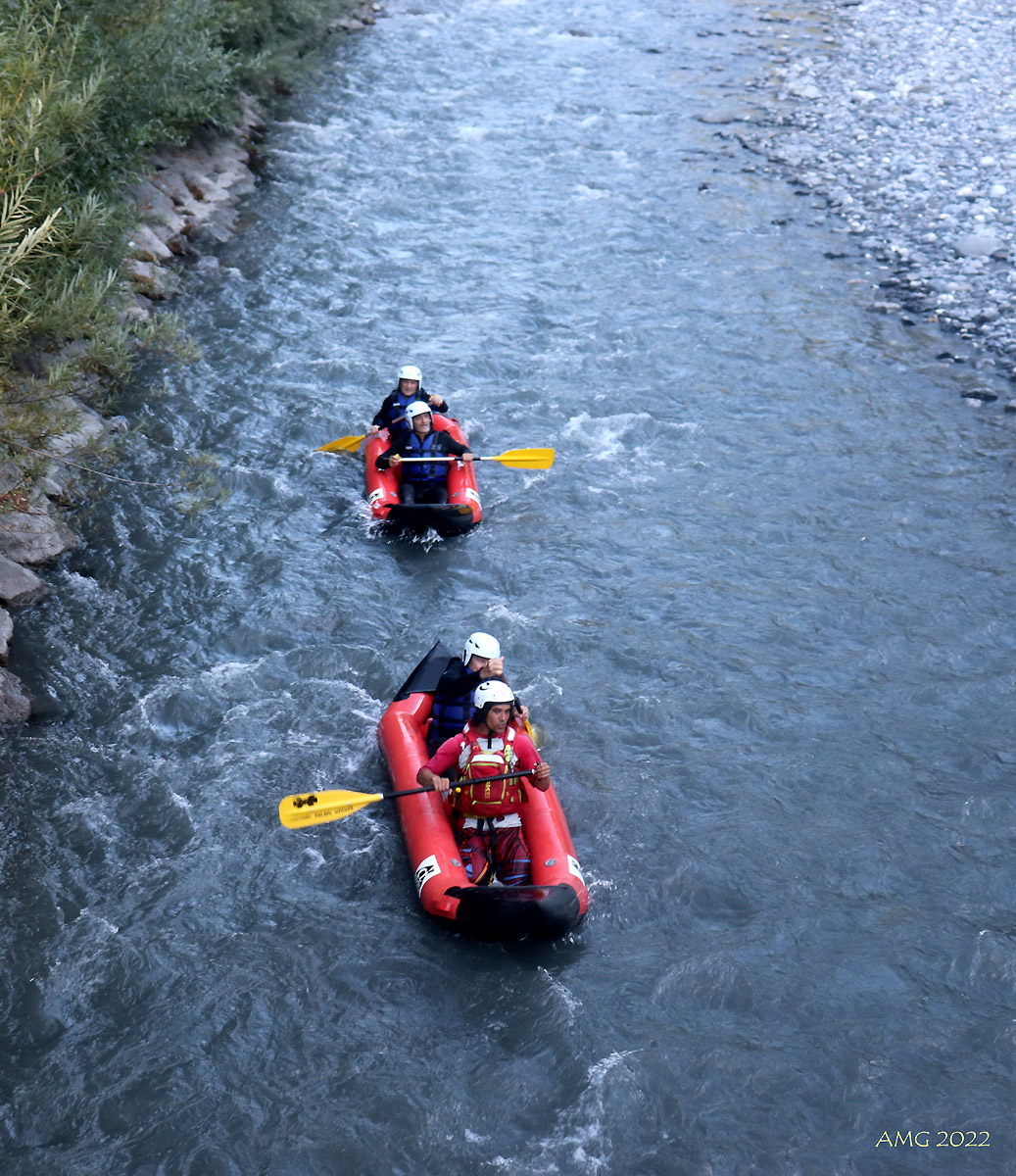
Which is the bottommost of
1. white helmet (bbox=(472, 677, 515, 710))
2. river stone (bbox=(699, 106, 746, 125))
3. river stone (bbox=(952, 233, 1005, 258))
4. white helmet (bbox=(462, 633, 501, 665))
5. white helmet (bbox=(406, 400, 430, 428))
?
white helmet (bbox=(462, 633, 501, 665))

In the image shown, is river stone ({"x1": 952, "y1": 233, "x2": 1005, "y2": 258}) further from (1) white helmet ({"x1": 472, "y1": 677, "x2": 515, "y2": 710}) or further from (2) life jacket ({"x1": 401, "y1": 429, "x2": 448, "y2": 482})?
(1) white helmet ({"x1": 472, "y1": 677, "x2": 515, "y2": 710})

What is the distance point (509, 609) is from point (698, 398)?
3.41 meters

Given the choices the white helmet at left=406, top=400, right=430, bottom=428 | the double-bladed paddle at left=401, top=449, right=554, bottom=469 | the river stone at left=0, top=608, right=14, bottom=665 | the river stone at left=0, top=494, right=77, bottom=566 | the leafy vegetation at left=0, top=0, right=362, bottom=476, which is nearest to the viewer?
the river stone at left=0, top=608, right=14, bottom=665

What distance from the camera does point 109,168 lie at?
10.3 m

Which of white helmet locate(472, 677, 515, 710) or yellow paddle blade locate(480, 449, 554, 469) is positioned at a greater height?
white helmet locate(472, 677, 515, 710)

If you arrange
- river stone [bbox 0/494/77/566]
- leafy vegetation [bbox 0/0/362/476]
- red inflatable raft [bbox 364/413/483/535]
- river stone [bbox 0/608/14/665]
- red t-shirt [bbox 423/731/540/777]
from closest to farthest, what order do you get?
red t-shirt [bbox 423/731/540/777], river stone [bbox 0/608/14/665], leafy vegetation [bbox 0/0/362/476], river stone [bbox 0/494/77/566], red inflatable raft [bbox 364/413/483/535]

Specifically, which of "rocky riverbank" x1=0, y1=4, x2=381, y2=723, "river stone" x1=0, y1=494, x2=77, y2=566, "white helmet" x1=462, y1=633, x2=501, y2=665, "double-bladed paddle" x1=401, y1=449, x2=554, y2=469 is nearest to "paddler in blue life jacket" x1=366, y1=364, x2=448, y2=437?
"double-bladed paddle" x1=401, y1=449, x2=554, y2=469

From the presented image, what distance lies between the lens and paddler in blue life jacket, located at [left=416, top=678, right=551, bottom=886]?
227 inches

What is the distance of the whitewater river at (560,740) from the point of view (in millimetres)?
4887

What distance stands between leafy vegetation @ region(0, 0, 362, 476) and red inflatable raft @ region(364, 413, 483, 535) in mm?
2273

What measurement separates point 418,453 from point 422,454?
0.10ft

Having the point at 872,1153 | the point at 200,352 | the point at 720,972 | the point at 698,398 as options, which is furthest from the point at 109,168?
the point at 872,1153

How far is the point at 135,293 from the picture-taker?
10.6m

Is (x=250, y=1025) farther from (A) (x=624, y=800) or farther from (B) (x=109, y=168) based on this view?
(B) (x=109, y=168)
